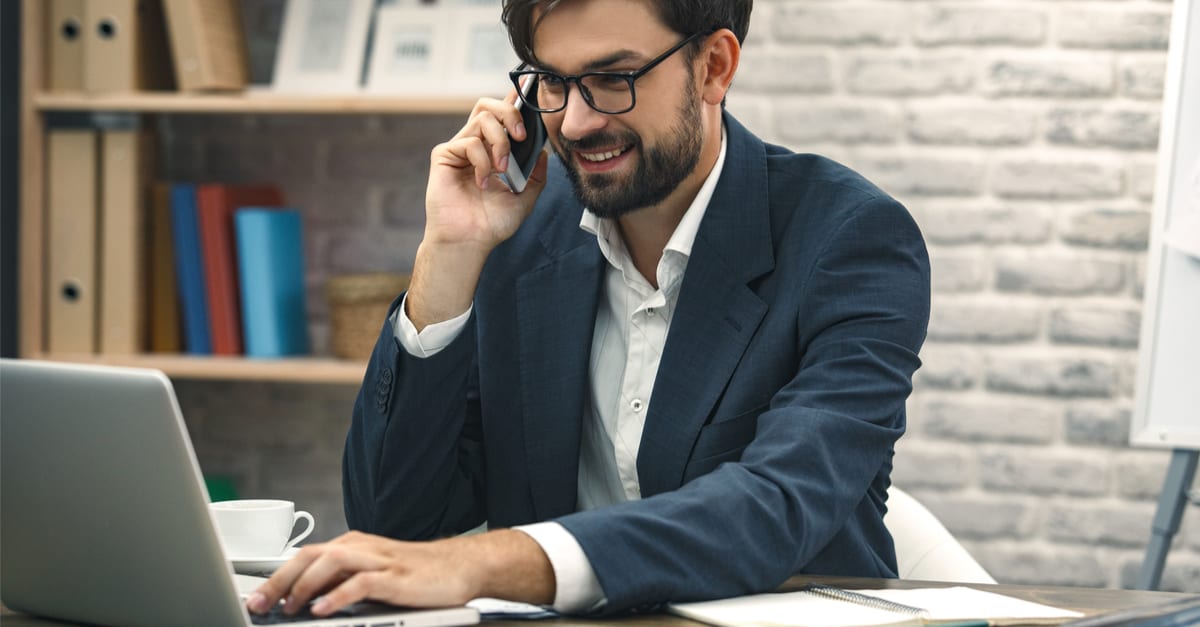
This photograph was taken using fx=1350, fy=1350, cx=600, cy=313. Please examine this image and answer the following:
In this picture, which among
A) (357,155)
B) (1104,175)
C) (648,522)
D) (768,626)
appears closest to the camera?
(768,626)

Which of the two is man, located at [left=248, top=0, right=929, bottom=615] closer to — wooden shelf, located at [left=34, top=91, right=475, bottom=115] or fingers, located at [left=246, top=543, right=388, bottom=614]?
fingers, located at [left=246, top=543, right=388, bottom=614]

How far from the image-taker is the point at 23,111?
2.72m

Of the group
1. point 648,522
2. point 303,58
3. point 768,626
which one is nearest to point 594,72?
point 648,522

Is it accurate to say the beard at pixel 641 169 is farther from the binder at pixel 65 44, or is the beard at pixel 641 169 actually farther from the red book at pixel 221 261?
the binder at pixel 65 44

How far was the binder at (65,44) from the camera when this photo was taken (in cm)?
275

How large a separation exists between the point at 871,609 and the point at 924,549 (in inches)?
19.9

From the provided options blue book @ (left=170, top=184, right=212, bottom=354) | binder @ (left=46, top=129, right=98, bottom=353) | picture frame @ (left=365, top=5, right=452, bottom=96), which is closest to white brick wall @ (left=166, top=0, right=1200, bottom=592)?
picture frame @ (left=365, top=5, right=452, bottom=96)

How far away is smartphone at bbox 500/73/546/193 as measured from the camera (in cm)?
155

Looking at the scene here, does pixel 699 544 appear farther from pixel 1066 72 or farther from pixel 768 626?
pixel 1066 72

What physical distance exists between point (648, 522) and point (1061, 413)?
70.1 inches

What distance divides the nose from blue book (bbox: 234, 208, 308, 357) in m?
1.35

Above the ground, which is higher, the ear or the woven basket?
the ear

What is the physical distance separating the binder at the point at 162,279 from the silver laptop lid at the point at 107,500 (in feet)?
6.00

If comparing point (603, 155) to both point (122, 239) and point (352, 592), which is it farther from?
point (122, 239)
